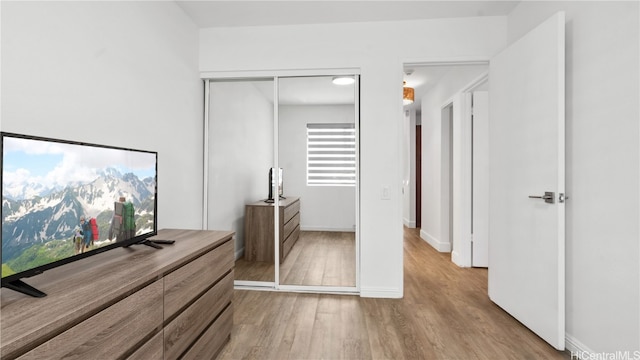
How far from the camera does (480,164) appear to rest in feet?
12.4

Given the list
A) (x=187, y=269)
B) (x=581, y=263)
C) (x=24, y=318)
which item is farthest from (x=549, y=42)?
(x=24, y=318)

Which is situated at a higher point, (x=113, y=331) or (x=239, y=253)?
(x=113, y=331)

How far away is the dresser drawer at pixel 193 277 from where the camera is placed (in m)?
1.44

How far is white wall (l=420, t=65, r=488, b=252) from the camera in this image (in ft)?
14.6

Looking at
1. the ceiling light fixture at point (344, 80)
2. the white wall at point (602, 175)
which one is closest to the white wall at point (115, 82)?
the ceiling light fixture at point (344, 80)

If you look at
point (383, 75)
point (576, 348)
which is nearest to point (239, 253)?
point (383, 75)

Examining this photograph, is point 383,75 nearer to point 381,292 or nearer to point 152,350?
point 381,292

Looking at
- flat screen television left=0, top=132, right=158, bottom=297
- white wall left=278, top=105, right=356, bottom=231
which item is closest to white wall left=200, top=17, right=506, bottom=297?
white wall left=278, top=105, right=356, bottom=231

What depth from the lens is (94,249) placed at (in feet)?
4.65

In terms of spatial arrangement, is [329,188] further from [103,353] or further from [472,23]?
[103,353]

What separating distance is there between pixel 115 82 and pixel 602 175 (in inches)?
116

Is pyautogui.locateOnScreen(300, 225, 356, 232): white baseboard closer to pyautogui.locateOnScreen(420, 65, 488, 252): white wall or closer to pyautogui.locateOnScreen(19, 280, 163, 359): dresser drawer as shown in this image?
pyautogui.locateOnScreen(19, 280, 163, 359): dresser drawer

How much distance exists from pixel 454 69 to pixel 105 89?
12.7 feet

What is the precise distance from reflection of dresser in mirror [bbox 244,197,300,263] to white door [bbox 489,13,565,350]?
1.91 m
